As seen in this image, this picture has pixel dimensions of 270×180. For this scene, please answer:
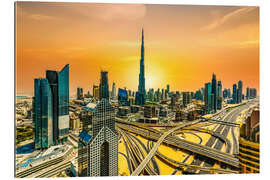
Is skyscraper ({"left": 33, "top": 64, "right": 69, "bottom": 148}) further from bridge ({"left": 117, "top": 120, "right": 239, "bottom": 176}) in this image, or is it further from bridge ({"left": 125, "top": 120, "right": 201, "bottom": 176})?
bridge ({"left": 125, "top": 120, "right": 201, "bottom": 176})

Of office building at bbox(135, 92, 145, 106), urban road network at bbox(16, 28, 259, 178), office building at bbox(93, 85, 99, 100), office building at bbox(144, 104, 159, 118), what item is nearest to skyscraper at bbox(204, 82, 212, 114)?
urban road network at bbox(16, 28, 259, 178)

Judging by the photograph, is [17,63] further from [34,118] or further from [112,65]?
[112,65]

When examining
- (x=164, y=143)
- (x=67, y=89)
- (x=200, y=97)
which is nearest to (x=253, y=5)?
(x=200, y=97)

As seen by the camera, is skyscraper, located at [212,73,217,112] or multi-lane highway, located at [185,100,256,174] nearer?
multi-lane highway, located at [185,100,256,174]

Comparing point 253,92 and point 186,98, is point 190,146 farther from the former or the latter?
point 253,92

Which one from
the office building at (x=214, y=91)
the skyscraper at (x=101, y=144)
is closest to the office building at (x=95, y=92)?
the skyscraper at (x=101, y=144)

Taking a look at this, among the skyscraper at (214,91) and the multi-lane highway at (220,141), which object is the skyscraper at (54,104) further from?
the skyscraper at (214,91)

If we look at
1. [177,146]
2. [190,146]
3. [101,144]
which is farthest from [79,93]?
[190,146]

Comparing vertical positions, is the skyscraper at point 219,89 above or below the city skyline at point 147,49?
below
